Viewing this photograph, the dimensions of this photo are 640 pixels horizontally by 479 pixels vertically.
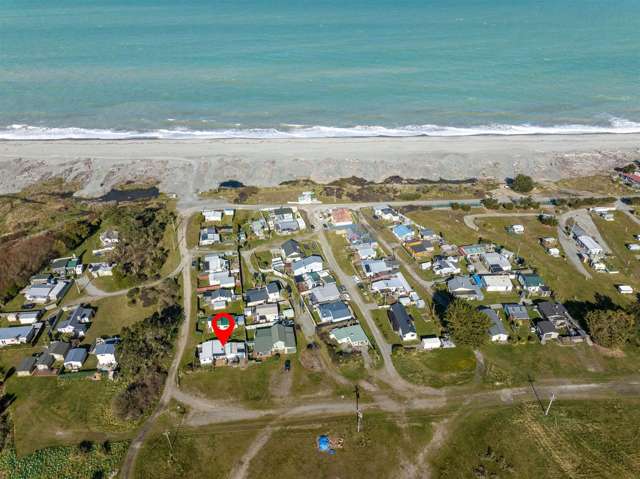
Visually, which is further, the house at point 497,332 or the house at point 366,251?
the house at point 366,251

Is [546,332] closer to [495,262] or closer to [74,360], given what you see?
[495,262]

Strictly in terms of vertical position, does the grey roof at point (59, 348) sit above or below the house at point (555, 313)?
below

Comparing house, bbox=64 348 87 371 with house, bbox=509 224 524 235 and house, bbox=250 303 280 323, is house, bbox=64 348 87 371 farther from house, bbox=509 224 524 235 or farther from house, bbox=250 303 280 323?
house, bbox=509 224 524 235

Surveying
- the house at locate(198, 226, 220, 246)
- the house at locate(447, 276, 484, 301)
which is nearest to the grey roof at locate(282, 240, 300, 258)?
the house at locate(198, 226, 220, 246)

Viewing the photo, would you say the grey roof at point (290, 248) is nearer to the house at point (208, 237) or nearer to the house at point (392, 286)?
the house at point (208, 237)

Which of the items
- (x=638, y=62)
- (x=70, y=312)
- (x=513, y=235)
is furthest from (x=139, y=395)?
(x=638, y=62)

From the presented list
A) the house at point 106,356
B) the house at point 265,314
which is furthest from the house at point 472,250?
the house at point 106,356
